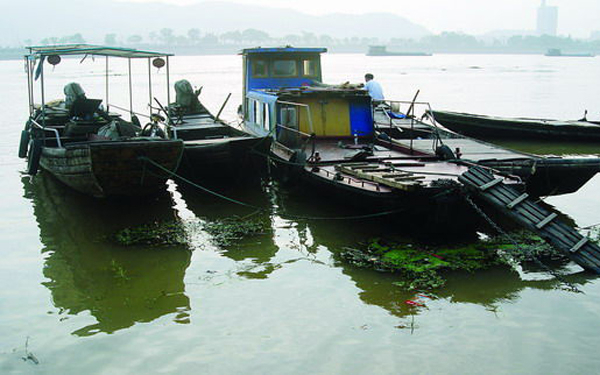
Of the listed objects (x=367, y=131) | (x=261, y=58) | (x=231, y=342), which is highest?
(x=261, y=58)

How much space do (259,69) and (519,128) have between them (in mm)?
10806

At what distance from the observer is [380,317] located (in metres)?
7.65

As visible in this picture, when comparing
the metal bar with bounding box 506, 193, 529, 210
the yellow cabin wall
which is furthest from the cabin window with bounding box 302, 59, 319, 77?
the metal bar with bounding box 506, 193, 529, 210

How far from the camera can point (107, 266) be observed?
9539mm

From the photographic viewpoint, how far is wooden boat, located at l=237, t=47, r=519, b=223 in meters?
9.68

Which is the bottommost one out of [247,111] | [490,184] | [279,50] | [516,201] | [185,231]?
[185,231]

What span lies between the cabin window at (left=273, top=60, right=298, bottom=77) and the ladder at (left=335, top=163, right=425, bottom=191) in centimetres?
664

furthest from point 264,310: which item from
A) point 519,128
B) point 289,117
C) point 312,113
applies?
point 519,128

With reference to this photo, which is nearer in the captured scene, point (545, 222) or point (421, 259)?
point (545, 222)

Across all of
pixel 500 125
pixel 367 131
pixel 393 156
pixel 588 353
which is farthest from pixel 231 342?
pixel 500 125

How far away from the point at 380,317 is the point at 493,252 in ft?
10.1

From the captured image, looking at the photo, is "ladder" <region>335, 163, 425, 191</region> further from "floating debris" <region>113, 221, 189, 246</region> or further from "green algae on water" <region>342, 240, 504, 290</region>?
"floating debris" <region>113, 221, 189, 246</region>

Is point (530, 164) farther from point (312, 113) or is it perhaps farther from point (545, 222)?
point (312, 113)

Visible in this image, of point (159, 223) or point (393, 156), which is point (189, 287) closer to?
point (159, 223)
